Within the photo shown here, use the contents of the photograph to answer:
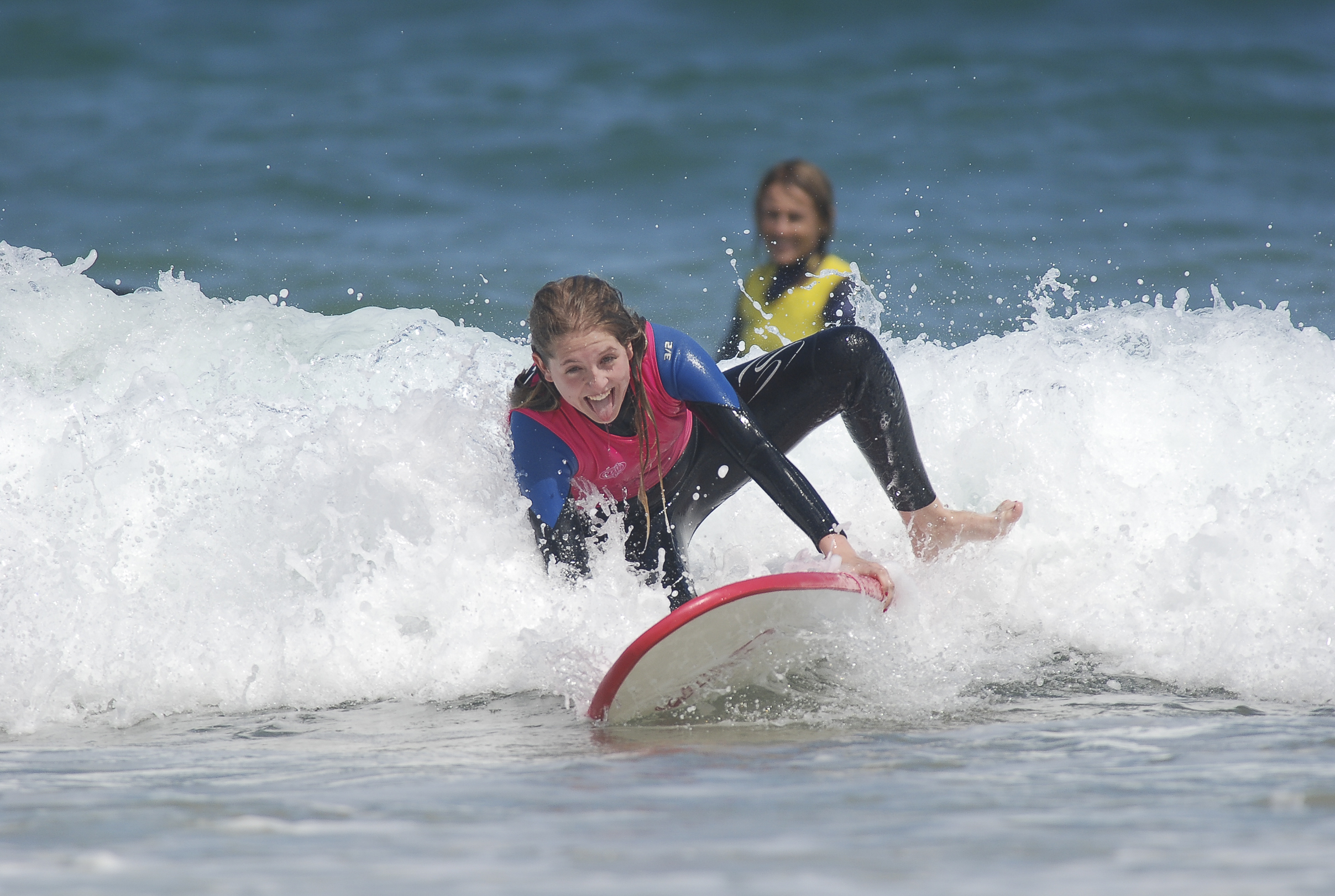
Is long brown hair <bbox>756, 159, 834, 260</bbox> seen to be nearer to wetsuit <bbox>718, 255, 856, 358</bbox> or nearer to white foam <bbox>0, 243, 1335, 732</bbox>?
wetsuit <bbox>718, 255, 856, 358</bbox>

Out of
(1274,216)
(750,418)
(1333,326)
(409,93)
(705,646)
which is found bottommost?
(705,646)

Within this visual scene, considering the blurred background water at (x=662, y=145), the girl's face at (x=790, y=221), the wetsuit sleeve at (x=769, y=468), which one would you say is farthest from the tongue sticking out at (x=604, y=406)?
the blurred background water at (x=662, y=145)

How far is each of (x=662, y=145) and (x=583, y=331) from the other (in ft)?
28.2

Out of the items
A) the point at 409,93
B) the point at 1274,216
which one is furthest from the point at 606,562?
the point at 409,93

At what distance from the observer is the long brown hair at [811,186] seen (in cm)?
517

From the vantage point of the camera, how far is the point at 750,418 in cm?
345

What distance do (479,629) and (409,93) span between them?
9713mm

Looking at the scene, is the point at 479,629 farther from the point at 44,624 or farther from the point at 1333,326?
the point at 1333,326

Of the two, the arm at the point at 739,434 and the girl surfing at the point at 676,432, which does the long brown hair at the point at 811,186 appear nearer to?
the girl surfing at the point at 676,432

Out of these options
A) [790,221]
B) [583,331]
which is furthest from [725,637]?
[790,221]

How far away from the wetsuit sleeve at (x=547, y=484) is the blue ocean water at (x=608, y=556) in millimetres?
147

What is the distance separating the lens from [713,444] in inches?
147

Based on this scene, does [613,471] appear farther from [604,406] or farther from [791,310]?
[791,310]

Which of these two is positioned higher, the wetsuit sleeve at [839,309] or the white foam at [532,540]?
the wetsuit sleeve at [839,309]
